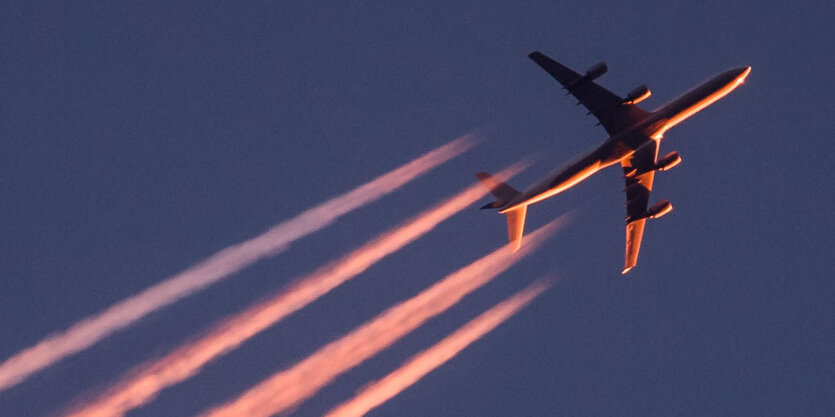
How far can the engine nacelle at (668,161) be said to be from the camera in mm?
109062

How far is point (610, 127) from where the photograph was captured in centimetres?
10819

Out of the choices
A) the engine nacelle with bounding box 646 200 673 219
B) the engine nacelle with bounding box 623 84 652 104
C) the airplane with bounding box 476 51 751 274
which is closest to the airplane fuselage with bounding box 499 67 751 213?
the airplane with bounding box 476 51 751 274

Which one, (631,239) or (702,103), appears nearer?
(702,103)

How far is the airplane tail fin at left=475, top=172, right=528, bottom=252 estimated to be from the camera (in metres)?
106

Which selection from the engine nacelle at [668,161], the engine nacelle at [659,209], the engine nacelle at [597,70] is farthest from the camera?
the engine nacelle at [659,209]

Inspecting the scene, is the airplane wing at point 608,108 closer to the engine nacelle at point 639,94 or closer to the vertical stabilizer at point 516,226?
the engine nacelle at point 639,94

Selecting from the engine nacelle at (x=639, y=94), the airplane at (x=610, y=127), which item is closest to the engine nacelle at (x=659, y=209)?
the airplane at (x=610, y=127)

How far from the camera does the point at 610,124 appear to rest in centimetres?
10812

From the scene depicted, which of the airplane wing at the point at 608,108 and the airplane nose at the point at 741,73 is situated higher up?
the airplane wing at the point at 608,108

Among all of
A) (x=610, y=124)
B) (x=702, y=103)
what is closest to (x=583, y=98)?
(x=610, y=124)

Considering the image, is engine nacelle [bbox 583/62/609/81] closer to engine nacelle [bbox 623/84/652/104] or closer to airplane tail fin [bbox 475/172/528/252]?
engine nacelle [bbox 623/84/652/104]

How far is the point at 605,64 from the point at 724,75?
1040 cm

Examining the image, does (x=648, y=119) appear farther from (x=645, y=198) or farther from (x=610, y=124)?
(x=645, y=198)

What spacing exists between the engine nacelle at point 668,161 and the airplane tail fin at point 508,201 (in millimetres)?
12861
